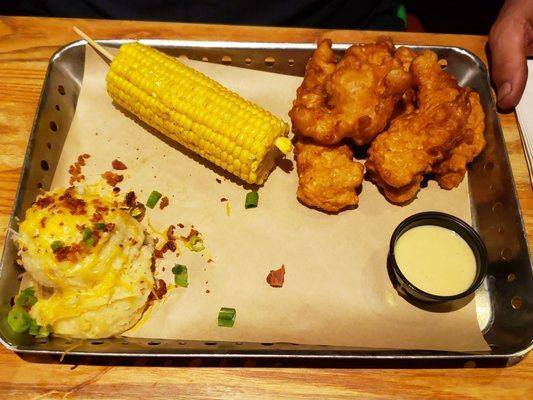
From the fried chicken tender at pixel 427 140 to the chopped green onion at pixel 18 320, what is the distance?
2.09 metres

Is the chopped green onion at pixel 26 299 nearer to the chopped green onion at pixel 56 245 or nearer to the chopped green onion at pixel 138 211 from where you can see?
the chopped green onion at pixel 56 245

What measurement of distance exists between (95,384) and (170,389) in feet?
1.27

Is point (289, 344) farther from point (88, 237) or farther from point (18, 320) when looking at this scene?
point (18, 320)

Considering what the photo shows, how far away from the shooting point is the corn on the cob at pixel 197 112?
287 cm

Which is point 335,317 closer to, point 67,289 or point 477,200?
point 477,200

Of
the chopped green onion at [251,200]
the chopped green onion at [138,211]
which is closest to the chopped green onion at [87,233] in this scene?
the chopped green onion at [138,211]

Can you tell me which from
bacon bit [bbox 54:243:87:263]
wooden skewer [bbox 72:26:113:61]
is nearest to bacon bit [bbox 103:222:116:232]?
bacon bit [bbox 54:243:87:263]

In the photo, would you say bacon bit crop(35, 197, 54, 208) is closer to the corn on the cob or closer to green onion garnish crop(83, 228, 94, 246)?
green onion garnish crop(83, 228, 94, 246)

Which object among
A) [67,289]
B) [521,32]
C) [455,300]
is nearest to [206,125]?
[67,289]

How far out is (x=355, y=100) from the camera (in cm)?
289

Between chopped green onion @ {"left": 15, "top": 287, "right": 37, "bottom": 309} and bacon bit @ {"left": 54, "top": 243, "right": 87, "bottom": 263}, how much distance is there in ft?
1.23

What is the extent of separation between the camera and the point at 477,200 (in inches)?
123

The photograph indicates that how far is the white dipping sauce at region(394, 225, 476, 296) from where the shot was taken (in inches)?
107

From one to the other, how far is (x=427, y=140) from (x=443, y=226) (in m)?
0.51
